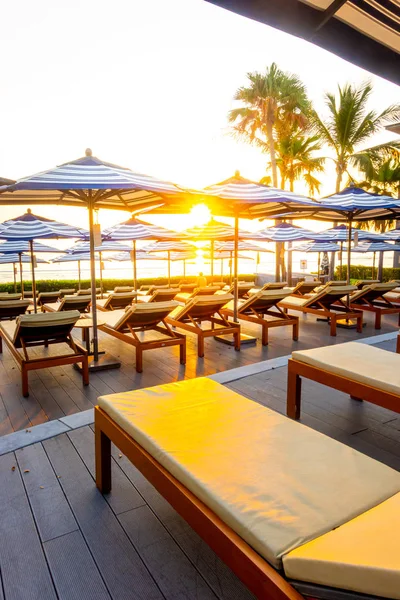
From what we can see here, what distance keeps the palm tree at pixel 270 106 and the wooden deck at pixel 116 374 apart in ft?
47.2

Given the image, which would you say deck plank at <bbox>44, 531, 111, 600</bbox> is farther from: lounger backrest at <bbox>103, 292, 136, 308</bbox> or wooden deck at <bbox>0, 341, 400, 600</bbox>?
lounger backrest at <bbox>103, 292, 136, 308</bbox>

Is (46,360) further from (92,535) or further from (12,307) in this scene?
(12,307)

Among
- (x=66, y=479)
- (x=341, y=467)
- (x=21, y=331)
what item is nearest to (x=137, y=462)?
(x=66, y=479)

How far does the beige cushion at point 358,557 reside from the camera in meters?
1.00

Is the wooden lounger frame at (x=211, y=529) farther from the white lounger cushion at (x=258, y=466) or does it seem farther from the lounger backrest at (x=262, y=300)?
the lounger backrest at (x=262, y=300)

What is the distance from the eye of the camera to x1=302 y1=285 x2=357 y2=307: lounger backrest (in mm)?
7648

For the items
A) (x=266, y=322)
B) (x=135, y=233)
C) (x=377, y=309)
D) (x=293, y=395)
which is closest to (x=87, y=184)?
(x=293, y=395)

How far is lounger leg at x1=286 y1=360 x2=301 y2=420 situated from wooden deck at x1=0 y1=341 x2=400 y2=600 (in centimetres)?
37

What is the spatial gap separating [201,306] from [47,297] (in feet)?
21.1

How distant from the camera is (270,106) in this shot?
64.1 feet

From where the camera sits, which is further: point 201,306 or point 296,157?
point 296,157

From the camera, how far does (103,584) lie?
68.2 inches

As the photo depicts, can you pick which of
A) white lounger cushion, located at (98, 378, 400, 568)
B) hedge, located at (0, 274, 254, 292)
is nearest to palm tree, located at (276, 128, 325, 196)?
hedge, located at (0, 274, 254, 292)

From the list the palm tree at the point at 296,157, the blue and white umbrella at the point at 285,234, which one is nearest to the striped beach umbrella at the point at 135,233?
the blue and white umbrella at the point at 285,234
